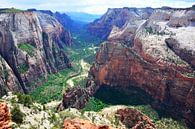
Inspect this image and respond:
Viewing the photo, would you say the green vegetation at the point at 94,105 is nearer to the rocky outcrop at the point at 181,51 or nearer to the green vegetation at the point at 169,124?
the green vegetation at the point at 169,124

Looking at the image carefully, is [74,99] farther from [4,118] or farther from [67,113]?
[4,118]

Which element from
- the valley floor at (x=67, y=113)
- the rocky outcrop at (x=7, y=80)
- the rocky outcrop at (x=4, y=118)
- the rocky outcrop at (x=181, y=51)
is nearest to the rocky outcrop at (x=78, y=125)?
the valley floor at (x=67, y=113)

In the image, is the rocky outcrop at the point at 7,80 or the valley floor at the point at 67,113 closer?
the valley floor at the point at 67,113

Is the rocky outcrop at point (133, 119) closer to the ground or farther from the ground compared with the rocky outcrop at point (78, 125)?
closer to the ground

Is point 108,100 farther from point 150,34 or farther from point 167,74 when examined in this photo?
point 150,34

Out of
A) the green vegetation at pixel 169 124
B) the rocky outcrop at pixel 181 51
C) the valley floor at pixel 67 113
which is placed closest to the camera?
the valley floor at pixel 67 113

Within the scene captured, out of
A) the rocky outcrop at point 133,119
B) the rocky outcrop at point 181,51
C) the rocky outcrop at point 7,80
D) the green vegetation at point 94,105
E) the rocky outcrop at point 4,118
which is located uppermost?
the rocky outcrop at point 4,118

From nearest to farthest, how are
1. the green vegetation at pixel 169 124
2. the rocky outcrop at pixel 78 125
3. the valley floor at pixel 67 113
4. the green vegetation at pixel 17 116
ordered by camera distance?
the green vegetation at pixel 17 116
the rocky outcrop at pixel 78 125
the valley floor at pixel 67 113
the green vegetation at pixel 169 124
